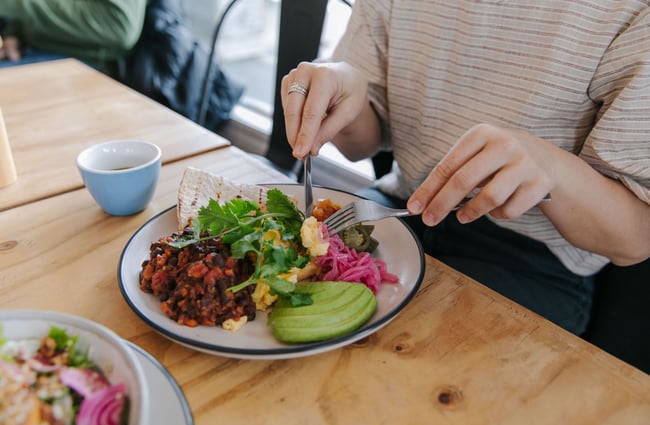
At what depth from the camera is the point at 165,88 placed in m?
2.57

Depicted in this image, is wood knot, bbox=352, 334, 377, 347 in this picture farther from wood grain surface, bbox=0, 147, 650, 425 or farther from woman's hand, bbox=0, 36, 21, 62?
woman's hand, bbox=0, 36, 21, 62

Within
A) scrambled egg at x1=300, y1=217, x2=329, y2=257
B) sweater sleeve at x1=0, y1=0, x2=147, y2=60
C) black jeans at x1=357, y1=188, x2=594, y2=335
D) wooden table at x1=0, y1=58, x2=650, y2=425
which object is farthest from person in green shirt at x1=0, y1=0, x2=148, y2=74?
scrambled egg at x1=300, y1=217, x2=329, y2=257

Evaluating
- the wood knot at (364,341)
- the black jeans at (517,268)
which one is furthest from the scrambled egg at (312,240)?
the black jeans at (517,268)

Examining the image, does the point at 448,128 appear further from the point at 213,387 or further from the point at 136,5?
the point at 136,5

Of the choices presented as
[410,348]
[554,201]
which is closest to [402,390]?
[410,348]

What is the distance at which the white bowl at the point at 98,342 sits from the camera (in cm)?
47

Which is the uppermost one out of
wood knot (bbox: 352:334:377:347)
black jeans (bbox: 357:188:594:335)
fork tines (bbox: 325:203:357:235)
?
fork tines (bbox: 325:203:357:235)

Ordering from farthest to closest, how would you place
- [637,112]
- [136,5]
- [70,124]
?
[136,5] < [70,124] < [637,112]

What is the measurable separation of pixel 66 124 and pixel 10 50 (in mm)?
1214

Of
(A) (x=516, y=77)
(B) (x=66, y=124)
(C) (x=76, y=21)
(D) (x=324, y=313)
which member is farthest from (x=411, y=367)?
(C) (x=76, y=21)

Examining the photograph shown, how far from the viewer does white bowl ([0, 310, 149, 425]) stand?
0.47 metres

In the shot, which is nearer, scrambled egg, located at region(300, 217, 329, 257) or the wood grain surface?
the wood grain surface

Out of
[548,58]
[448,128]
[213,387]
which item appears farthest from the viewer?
[448,128]

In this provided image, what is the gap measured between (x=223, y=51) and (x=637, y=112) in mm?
3669
